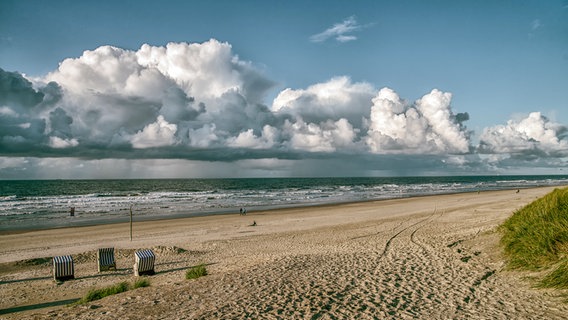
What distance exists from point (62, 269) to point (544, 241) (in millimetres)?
16323

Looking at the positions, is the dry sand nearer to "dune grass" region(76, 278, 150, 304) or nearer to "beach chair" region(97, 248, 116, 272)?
"beach chair" region(97, 248, 116, 272)

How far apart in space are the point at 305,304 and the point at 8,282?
12.3 meters

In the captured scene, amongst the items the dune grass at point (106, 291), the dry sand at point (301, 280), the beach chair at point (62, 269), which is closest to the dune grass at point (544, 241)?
the dry sand at point (301, 280)

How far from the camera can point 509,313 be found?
817 cm

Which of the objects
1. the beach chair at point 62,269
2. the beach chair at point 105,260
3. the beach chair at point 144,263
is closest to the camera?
the beach chair at point 62,269

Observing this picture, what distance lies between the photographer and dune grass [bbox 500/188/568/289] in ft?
30.8

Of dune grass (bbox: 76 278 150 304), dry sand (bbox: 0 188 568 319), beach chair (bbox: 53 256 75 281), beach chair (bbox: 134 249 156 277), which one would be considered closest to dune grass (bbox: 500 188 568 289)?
dry sand (bbox: 0 188 568 319)

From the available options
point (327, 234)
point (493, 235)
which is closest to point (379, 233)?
point (327, 234)

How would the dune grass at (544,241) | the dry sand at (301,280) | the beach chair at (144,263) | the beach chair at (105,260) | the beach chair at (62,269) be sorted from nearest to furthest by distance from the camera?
the dry sand at (301,280), the dune grass at (544,241), the beach chair at (62,269), the beach chair at (144,263), the beach chair at (105,260)

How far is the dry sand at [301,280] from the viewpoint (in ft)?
27.7

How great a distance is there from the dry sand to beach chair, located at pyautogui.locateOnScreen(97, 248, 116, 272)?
0.42 metres

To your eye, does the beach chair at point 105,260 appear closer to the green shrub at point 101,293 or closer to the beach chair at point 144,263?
the beach chair at point 144,263

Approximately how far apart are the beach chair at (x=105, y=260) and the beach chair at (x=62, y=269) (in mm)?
1338

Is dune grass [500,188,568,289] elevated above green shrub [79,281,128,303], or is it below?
above
